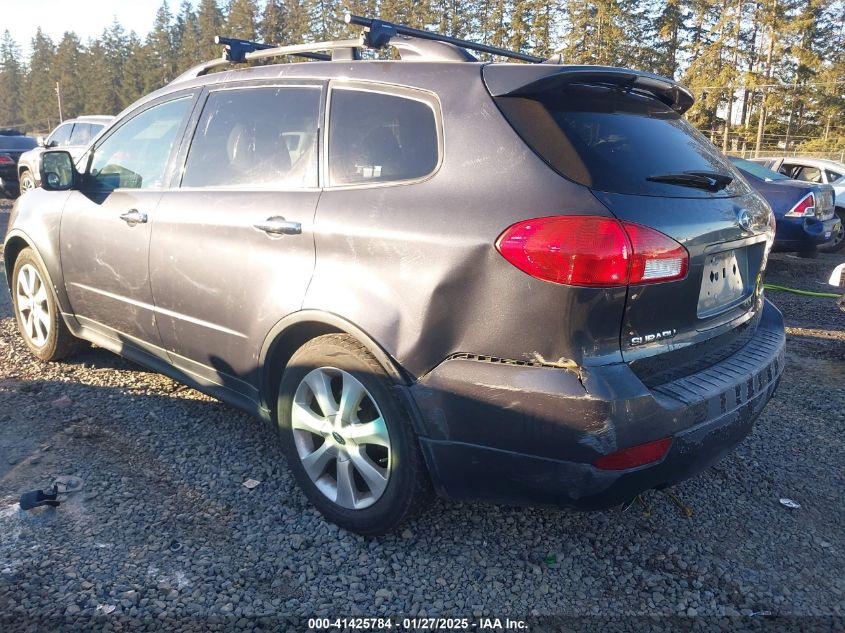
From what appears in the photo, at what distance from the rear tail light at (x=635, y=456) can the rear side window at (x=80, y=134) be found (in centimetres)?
1462

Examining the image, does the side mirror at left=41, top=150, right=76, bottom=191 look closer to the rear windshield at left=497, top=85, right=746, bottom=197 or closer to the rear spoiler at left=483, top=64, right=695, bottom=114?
the rear spoiler at left=483, top=64, right=695, bottom=114

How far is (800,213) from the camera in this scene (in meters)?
8.84

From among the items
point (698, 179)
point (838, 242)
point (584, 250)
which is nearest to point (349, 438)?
point (584, 250)

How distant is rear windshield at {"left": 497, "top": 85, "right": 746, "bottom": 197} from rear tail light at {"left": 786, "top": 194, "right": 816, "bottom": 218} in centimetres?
710

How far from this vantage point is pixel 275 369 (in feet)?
9.90

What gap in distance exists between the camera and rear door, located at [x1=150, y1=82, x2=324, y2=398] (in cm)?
284

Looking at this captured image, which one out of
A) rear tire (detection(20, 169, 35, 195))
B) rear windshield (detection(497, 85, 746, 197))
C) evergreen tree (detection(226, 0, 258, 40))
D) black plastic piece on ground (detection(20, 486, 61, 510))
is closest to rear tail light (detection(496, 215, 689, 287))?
rear windshield (detection(497, 85, 746, 197))

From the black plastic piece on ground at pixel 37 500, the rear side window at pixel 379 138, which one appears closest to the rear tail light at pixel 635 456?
the rear side window at pixel 379 138

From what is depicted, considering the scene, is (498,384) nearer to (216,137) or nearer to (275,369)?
(275,369)

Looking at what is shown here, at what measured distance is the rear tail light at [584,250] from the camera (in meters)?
2.11

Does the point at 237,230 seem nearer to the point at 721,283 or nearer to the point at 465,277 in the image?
the point at 465,277

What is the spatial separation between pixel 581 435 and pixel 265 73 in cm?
233

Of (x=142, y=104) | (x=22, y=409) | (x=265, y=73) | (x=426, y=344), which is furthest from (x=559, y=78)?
(x=22, y=409)

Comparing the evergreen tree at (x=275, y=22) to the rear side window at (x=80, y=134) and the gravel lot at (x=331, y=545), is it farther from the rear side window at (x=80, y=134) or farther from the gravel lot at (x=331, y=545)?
the gravel lot at (x=331, y=545)
